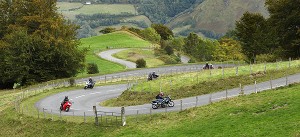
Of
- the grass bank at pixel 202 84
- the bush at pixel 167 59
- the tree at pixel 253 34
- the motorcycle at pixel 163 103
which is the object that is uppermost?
the tree at pixel 253 34

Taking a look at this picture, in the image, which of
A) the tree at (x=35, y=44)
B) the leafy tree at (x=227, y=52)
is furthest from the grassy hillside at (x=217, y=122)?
the leafy tree at (x=227, y=52)

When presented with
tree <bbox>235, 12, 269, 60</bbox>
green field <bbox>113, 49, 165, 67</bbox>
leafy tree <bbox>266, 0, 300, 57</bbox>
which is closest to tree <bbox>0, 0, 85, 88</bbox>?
tree <bbox>235, 12, 269, 60</bbox>

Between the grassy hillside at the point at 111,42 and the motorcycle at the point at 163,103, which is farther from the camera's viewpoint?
the grassy hillside at the point at 111,42

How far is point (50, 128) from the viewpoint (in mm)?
38000

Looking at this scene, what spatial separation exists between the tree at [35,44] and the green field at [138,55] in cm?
3709

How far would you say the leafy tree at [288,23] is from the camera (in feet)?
225

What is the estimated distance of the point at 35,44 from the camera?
73188 mm

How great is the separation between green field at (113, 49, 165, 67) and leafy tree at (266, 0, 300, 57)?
46.4m

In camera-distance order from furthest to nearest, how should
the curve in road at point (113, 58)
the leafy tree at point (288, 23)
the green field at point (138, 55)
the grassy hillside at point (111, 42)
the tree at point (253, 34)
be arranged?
1. the grassy hillside at point (111, 42)
2. the green field at point (138, 55)
3. the curve in road at point (113, 58)
4. the tree at point (253, 34)
5. the leafy tree at point (288, 23)

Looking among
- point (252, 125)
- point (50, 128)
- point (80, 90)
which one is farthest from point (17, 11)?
point (252, 125)

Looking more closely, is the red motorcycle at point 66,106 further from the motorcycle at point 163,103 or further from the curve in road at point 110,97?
the motorcycle at point 163,103

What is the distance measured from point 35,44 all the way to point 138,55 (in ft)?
176

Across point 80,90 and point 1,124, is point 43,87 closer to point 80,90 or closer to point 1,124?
point 80,90

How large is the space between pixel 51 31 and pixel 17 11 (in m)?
9.08
